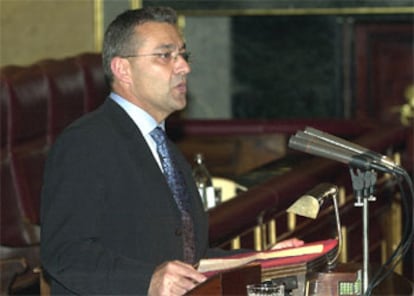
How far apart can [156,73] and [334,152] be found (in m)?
0.80

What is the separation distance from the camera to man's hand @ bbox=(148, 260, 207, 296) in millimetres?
3562

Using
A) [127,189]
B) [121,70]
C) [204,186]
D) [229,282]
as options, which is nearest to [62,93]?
[204,186]

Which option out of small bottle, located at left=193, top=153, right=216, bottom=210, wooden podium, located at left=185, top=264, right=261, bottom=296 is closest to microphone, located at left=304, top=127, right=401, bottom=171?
wooden podium, located at left=185, top=264, right=261, bottom=296

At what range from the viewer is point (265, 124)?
8.03m

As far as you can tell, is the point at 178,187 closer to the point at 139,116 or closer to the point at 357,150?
the point at 139,116

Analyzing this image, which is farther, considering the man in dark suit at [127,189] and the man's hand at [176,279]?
the man in dark suit at [127,189]

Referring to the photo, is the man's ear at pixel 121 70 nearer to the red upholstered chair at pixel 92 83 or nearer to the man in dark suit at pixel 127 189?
the man in dark suit at pixel 127 189

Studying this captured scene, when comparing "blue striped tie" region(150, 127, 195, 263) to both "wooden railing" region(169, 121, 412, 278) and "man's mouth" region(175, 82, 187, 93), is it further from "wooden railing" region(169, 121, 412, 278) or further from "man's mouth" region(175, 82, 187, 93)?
"wooden railing" region(169, 121, 412, 278)

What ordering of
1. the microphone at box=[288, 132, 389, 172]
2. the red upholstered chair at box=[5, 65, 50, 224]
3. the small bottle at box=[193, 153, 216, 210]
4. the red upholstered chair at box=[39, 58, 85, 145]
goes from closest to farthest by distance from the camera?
the microphone at box=[288, 132, 389, 172]
the small bottle at box=[193, 153, 216, 210]
the red upholstered chair at box=[5, 65, 50, 224]
the red upholstered chair at box=[39, 58, 85, 145]

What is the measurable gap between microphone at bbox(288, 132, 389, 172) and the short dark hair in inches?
30.8

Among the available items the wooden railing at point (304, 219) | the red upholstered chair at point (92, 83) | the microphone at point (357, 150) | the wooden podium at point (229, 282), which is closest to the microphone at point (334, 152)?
the microphone at point (357, 150)

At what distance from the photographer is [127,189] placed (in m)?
3.95

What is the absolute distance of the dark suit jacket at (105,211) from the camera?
3.78 m

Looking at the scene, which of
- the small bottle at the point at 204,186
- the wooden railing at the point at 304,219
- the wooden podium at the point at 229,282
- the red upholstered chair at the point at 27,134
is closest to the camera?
the wooden podium at the point at 229,282
